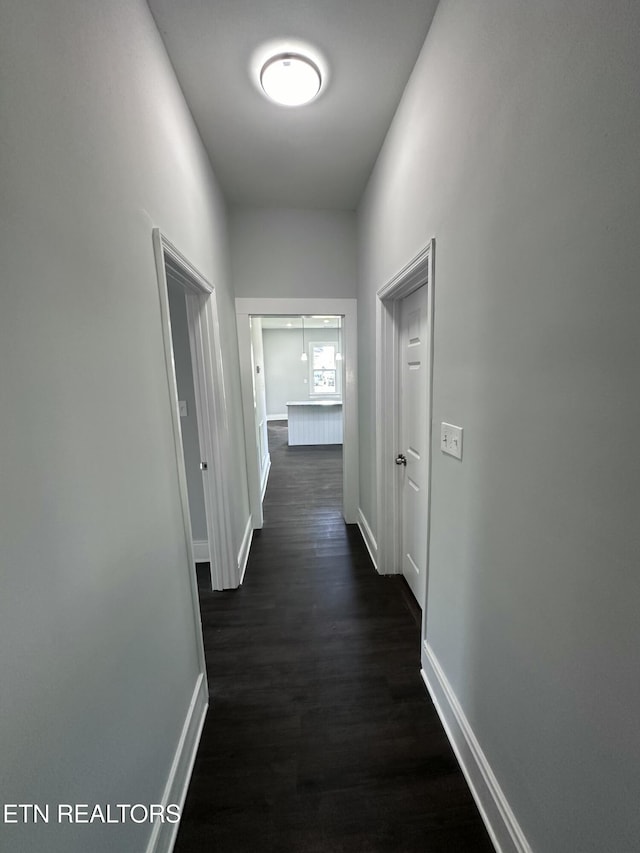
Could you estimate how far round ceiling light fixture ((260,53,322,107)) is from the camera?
1.36 meters

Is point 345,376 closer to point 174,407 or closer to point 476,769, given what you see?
point 174,407

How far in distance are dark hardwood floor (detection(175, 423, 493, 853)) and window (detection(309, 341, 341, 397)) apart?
652 centimetres

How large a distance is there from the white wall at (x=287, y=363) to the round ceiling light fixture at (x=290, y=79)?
6.61 meters

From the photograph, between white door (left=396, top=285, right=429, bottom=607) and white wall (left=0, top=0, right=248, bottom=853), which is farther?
white door (left=396, top=285, right=429, bottom=607)

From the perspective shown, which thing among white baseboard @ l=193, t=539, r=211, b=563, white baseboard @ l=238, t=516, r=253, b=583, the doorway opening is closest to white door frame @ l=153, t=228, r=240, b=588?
white baseboard @ l=238, t=516, r=253, b=583

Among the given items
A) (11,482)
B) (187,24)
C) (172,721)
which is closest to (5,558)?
(11,482)

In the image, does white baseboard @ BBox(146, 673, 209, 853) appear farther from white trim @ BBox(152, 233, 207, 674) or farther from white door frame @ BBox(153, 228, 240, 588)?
white door frame @ BBox(153, 228, 240, 588)

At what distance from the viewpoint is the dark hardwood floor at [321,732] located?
1.05 meters

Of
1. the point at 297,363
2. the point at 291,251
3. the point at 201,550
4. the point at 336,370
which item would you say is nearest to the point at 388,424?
the point at 291,251

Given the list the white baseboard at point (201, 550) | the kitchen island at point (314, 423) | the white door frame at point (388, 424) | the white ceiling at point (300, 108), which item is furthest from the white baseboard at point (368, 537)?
the kitchen island at point (314, 423)

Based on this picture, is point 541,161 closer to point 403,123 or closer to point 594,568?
point 594,568

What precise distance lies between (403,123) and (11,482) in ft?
7.11

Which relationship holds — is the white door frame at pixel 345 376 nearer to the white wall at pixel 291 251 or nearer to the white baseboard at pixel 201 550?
the white wall at pixel 291 251

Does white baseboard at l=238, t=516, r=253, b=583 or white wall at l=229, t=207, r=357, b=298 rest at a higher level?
white wall at l=229, t=207, r=357, b=298
